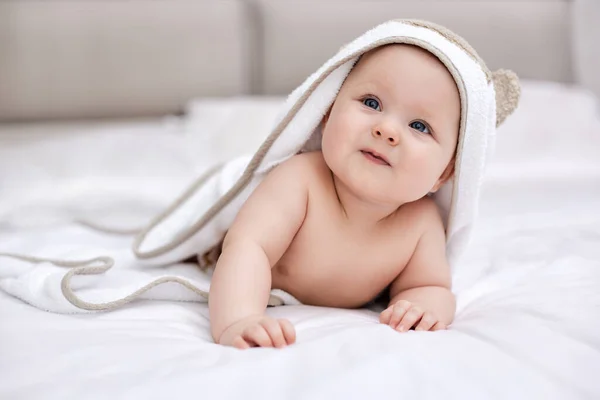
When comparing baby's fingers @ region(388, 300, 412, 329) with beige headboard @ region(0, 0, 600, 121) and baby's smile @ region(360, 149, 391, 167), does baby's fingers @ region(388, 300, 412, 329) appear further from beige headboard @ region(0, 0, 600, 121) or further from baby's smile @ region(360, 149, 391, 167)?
beige headboard @ region(0, 0, 600, 121)

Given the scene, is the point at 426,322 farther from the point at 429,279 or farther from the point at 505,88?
the point at 505,88

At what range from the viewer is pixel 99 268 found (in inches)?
38.8

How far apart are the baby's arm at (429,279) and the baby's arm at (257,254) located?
18 centimetres

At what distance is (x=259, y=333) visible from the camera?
2.48 feet

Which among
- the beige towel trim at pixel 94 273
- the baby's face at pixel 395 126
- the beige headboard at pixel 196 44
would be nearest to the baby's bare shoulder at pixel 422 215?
the baby's face at pixel 395 126

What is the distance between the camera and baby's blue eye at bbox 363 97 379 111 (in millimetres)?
919

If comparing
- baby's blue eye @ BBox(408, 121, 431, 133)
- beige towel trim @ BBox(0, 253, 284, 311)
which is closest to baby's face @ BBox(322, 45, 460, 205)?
baby's blue eye @ BBox(408, 121, 431, 133)

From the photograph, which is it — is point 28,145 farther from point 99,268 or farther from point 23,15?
point 99,268

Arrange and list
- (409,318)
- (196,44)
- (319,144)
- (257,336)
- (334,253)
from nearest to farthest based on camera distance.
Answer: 1. (257,336)
2. (409,318)
3. (334,253)
4. (319,144)
5. (196,44)

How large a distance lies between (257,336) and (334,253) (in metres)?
0.26

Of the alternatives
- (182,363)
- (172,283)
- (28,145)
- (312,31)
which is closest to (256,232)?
(172,283)

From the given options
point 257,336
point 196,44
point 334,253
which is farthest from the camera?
point 196,44

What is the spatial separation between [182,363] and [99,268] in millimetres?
343

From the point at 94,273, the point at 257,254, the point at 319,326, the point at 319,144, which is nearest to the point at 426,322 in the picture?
the point at 319,326
